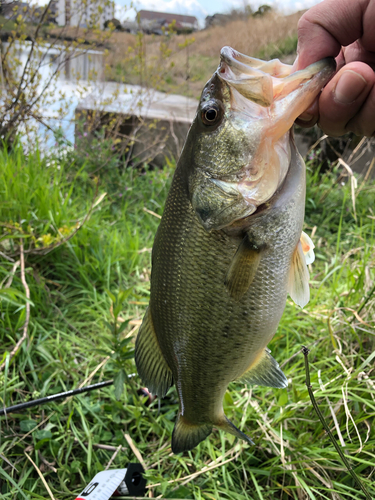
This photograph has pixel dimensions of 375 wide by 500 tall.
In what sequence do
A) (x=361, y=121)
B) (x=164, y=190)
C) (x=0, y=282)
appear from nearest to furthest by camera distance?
(x=361, y=121)
(x=0, y=282)
(x=164, y=190)

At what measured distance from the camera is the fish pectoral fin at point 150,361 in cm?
140

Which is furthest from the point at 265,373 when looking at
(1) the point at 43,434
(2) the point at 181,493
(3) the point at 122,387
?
(1) the point at 43,434

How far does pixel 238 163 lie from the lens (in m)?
1.15

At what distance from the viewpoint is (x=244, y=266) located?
3.74 feet

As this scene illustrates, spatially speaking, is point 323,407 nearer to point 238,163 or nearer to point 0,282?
point 238,163

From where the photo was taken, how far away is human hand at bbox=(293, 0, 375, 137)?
4.16 ft

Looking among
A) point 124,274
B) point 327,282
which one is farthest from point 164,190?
point 327,282

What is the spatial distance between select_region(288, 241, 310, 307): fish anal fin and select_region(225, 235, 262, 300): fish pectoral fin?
17cm

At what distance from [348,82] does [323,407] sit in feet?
5.10

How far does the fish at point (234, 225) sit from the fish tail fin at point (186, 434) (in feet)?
0.76

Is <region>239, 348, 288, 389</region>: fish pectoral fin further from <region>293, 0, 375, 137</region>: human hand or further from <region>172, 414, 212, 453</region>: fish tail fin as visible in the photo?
<region>293, 0, 375, 137</region>: human hand

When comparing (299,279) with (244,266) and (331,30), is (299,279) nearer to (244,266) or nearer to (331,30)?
(244,266)

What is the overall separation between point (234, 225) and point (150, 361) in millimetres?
619

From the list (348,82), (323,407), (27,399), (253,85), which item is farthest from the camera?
(27,399)
